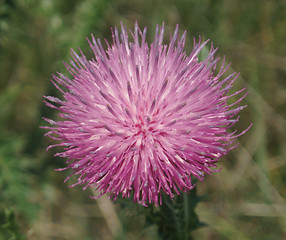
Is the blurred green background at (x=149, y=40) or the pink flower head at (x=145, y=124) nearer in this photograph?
the pink flower head at (x=145, y=124)

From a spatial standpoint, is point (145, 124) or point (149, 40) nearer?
point (145, 124)

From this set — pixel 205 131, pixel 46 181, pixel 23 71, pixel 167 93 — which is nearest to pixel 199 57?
pixel 167 93

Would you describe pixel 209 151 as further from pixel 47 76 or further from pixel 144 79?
pixel 47 76

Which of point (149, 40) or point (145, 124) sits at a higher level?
point (149, 40)

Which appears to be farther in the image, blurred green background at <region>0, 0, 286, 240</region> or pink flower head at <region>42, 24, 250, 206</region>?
blurred green background at <region>0, 0, 286, 240</region>
